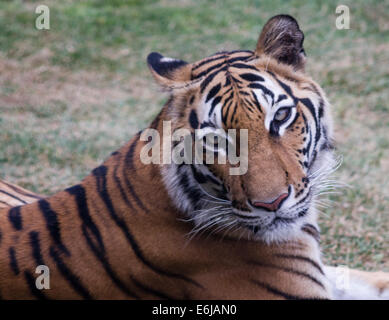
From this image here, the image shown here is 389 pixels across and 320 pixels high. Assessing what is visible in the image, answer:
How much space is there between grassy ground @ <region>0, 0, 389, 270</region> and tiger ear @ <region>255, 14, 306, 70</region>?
1.44 meters

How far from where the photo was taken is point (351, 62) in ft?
21.0

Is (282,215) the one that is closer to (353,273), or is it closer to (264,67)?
(264,67)

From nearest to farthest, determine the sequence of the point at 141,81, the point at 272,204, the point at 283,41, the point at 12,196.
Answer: the point at 272,204 → the point at 283,41 → the point at 12,196 → the point at 141,81

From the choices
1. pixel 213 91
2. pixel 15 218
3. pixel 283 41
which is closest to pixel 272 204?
pixel 213 91

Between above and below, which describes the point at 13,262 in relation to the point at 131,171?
below

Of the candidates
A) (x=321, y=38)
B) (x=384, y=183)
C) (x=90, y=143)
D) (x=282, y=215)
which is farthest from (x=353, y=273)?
(x=321, y=38)

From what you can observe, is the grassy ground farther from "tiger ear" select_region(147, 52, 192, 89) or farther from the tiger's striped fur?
"tiger ear" select_region(147, 52, 192, 89)

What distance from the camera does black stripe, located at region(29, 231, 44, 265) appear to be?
2.15 meters

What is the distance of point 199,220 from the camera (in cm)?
212

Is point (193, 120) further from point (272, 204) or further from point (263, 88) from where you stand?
point (272, 204)

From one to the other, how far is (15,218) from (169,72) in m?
0.86

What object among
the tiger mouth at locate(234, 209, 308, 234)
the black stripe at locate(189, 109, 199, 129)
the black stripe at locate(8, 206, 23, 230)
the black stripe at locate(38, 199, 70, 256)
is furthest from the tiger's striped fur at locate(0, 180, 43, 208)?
the tiger mouth at locate(234, 209, 308, 234)

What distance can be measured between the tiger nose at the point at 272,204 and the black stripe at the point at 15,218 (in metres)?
0.96

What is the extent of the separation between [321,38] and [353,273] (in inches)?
192
